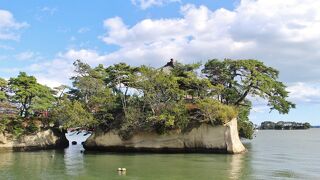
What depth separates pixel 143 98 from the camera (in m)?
45.2

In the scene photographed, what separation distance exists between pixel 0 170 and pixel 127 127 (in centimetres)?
1775

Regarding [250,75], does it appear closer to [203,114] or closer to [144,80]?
[203,114]

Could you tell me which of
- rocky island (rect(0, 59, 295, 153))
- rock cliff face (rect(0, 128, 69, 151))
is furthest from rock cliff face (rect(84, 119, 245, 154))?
rock cliff face (rect(0, 128, 69, 151))

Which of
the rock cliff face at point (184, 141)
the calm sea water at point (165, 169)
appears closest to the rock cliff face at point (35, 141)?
the rock cliff face at point (184, 141)

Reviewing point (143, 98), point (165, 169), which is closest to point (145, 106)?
point (143, 98)

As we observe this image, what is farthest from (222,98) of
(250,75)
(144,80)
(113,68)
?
(113,68)

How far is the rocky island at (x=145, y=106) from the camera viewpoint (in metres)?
43.5

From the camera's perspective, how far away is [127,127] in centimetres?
4516

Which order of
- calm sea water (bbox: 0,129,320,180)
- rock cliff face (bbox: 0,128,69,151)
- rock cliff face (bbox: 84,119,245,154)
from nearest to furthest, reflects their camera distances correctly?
calm sea water (bbox: 0,129,320,180), rock cliff face (bbox: 84,119,245,154), rock cliff face (bbox: 0,128,69,151)

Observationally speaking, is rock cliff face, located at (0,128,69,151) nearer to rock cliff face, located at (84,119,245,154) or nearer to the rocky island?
the rocky island

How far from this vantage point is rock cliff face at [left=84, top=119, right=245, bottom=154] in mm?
42812

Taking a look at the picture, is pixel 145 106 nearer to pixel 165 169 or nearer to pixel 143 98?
pixel 143 98

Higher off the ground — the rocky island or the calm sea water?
the rocky island

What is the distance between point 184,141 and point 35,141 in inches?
801
